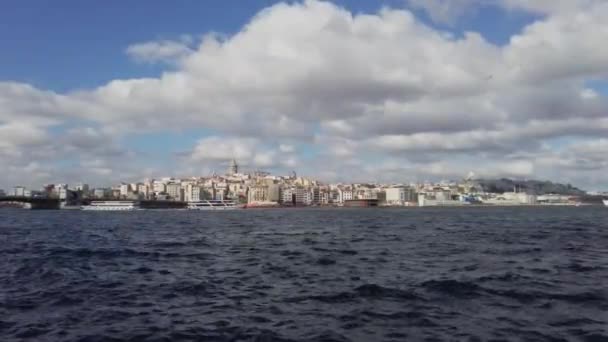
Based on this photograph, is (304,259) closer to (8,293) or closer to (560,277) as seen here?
(560,277)

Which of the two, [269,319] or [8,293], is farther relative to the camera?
[8,293]

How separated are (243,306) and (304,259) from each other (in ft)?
37.3

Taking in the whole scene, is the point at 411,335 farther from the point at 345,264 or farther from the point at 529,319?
the point at 345,264

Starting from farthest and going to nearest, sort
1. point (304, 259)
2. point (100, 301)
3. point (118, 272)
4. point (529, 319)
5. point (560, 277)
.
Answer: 1. point (304, 259)
2. point (118, 272)
3. point (560, 277)
4. point (100, 301)
5. point (529, 319)

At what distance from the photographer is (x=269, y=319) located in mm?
13297

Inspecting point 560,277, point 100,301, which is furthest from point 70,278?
point 560,277

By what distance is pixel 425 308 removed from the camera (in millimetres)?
14273

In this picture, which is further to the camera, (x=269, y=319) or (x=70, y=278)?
(x=70, y=278)

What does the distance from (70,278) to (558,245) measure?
88.6 feet

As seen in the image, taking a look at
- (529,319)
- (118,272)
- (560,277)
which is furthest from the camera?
(118,272)

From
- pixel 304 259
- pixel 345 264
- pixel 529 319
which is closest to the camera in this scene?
pixel 529 319

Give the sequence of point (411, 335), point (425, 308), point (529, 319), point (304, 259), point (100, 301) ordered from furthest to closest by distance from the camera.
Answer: point (304, 259), point (100, 301), point (425, 308), point (529, 319), point (411, 335)

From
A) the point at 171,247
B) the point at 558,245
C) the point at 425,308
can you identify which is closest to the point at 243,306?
the point at 425,308

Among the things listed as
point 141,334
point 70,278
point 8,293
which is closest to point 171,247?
point 70,278
